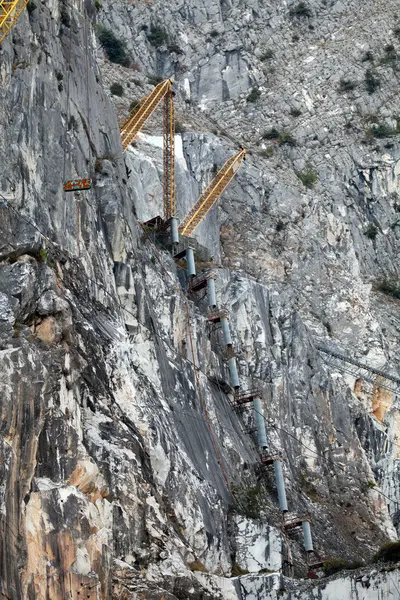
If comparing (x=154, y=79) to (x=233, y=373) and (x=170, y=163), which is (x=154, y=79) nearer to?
(x=170, y=163)

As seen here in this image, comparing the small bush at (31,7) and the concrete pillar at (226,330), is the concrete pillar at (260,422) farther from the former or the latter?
the small bush at (31,7)

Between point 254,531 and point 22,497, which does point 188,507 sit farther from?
point 22,497

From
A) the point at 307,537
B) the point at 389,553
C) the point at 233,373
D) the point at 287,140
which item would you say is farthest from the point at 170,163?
the point at 389,553

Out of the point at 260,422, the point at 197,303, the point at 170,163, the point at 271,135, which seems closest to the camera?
the point at 260,422

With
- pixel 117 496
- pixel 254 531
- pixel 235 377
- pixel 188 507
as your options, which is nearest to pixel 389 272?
pixel 235 377

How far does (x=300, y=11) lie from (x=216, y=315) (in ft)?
164

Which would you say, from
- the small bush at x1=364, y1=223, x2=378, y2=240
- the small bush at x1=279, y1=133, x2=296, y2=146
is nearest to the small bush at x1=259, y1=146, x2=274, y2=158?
the small bush at x1=279, y1=133, x2=296, y2=146

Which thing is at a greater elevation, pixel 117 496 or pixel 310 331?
pixel 310 331

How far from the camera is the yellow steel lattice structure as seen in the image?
2169 inches

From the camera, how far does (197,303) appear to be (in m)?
71.5

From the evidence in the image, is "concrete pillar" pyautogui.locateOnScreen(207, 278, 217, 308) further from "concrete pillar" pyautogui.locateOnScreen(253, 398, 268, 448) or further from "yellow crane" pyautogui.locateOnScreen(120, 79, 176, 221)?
"yellow crane" pyautogui.locateOnScreen(120, 79, 176, 221)

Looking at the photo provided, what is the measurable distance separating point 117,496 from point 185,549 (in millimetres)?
5076

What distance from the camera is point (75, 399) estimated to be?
46188mm

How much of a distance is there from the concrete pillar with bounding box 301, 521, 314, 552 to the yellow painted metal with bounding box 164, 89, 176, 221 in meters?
18.7
